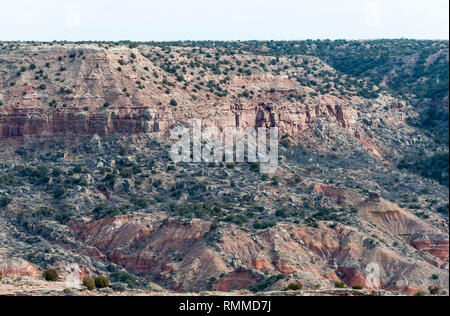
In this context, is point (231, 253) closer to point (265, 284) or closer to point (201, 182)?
point (265, 284)

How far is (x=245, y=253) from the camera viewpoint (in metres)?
66.9

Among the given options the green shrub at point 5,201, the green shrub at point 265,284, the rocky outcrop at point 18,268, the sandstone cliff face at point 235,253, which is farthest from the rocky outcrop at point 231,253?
the rocky outcrop at point 18,268

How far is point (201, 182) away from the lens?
79.4 meters

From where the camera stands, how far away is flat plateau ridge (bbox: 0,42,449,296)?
65.8 m

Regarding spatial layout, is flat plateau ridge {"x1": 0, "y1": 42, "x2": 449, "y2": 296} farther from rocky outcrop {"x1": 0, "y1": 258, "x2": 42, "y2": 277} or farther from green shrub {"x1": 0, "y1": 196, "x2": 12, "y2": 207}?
green shrub {"x1": 0, "y1": 196, "x2": 12, "y2": 207}

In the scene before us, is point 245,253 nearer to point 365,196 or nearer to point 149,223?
point 149,223

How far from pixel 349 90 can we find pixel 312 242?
152 feet

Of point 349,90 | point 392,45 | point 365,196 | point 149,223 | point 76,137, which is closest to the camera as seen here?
point 149,223

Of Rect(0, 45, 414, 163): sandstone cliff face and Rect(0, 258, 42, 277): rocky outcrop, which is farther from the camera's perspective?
Rect(0, 45, 414, 163): sandstone cliff face

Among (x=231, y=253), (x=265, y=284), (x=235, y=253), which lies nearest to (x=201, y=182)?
(x=235, y=253)

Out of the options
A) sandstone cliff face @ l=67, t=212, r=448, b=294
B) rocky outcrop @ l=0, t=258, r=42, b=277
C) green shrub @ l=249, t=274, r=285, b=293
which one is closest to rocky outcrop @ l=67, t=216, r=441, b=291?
sandstone cliff face @ l=67, t=212, r=448, b=294

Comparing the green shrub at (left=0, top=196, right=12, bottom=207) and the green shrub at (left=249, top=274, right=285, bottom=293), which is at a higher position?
the green shrub at (left=0, top=196, right=12, bottom=207)
